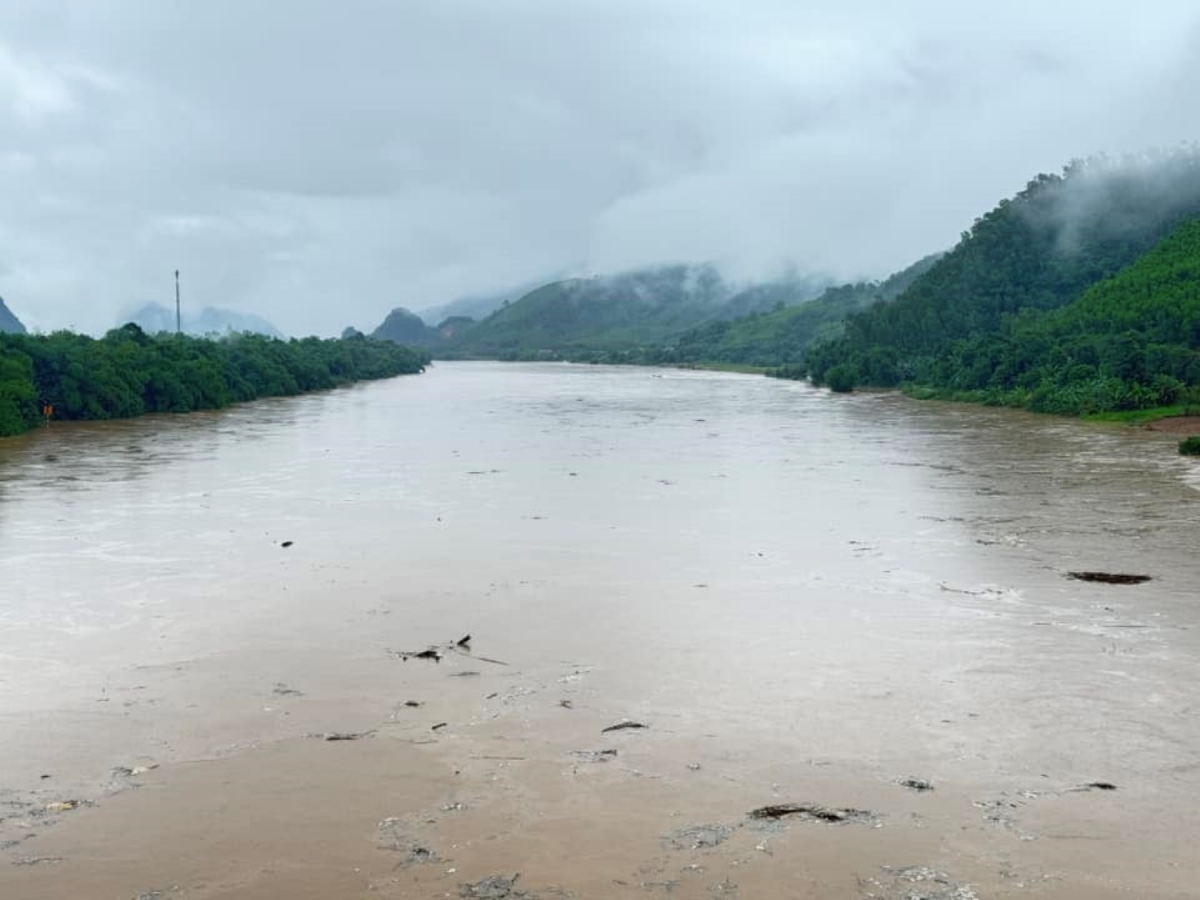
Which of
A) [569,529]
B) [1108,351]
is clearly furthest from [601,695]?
[1108,351]

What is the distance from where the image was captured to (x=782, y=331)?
154375 millimetres

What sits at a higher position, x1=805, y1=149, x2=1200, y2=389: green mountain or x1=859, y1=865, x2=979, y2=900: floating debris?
x1=805, y1=149, x2=1200, y2=389: green mountain

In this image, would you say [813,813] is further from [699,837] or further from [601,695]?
[601,695]

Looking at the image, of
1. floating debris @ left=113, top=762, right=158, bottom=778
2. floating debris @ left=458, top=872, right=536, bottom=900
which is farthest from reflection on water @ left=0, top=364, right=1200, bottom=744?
floating debris @ left=458, top=872, right=536, bottom=900

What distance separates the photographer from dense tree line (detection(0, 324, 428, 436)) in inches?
1747

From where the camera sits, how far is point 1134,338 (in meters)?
49.8

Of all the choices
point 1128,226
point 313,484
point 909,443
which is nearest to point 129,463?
point 313,484

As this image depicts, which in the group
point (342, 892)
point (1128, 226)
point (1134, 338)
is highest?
point (1128, 226)

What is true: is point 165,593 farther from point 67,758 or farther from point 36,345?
point 36,345

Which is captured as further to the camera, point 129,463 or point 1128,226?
point 1128,226

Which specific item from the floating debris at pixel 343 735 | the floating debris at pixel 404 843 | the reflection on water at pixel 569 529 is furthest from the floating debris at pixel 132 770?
the reflection on water at pixel 569 529

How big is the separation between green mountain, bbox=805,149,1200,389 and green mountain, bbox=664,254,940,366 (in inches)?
1531

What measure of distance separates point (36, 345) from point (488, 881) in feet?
155

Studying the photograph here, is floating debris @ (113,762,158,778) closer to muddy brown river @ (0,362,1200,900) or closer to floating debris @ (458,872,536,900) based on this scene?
muddy brown river @ (0,362,1200,900)
